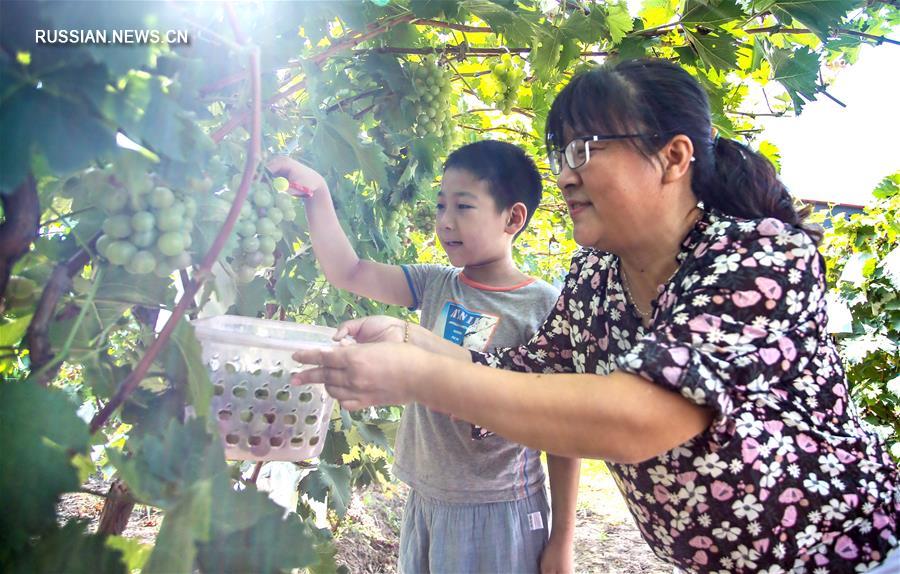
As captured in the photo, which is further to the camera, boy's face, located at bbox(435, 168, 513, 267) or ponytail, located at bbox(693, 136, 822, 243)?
boy's face, located at bbox(435, 168, 513, 267)

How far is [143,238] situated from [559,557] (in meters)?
1.59

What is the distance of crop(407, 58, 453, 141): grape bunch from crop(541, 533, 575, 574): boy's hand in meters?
1.31

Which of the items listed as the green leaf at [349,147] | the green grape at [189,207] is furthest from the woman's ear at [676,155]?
the green grape at [189,207]

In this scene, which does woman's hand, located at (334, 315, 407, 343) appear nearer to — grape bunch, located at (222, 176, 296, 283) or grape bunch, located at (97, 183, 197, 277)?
grape bunch, located at (222, 176, 296, 283)

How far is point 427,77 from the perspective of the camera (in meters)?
2.01

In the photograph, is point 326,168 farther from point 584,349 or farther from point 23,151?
point 23,151

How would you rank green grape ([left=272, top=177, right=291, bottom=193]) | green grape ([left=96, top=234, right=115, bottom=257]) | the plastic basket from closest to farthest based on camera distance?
green grape ([left=96, top=234, right=115, bottom=257]) < the plastic basket < green grape ([left=272, top=177, right=291, bottom=193])

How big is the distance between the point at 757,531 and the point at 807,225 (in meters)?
0.63

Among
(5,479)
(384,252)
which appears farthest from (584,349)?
(5,479)

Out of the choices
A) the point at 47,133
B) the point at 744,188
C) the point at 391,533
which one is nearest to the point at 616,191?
the point at 744,188

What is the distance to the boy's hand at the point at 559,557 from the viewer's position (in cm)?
202

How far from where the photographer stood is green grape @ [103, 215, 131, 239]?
2.89 ft

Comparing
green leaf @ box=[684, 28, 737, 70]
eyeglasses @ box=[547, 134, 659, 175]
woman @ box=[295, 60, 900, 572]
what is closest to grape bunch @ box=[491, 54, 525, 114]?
green leaf @ box=[684, 28, 737, 70]

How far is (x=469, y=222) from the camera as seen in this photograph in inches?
88.5
